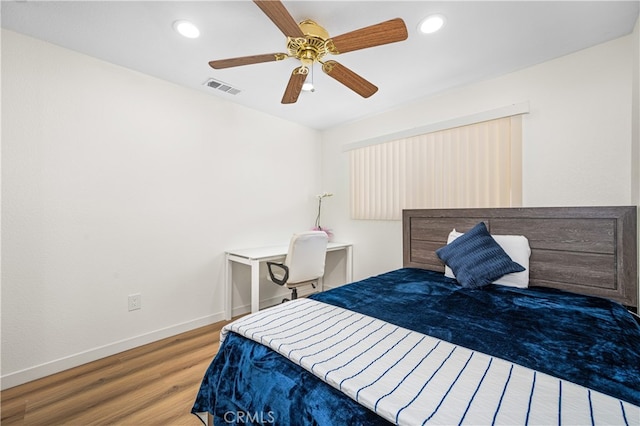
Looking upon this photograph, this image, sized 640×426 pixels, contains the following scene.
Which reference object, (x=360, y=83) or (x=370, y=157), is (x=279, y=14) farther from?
(x=370, y=157)

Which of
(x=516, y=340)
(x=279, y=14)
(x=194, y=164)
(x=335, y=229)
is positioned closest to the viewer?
(x=516, y=340)

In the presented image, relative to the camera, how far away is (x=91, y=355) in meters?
2.11

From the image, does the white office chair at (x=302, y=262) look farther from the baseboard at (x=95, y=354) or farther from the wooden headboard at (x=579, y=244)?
the wooden headboard at (x=579, y=244)

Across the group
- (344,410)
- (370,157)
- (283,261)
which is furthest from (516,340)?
(370,157)

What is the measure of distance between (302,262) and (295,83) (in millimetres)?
1608

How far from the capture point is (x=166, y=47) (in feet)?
6.63

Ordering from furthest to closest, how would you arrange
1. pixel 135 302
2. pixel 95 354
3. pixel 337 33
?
pixel 135 302 < pixel 95 354 < pixel 337 33

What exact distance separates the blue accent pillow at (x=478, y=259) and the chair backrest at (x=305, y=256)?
1.17 m

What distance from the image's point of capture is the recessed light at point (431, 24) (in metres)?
1.71

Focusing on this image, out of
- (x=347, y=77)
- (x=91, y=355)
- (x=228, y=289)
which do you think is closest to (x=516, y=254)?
(x=347, y=77)

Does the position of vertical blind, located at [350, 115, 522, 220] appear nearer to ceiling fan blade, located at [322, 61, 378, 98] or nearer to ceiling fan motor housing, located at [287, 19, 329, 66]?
ceiling fan blade, located at [322, 61, 378, 98]

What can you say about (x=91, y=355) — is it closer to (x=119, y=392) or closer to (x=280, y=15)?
(x=119, y=392)

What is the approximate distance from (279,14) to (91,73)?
72.7 inches

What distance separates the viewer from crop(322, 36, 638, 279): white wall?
1.92 metres
